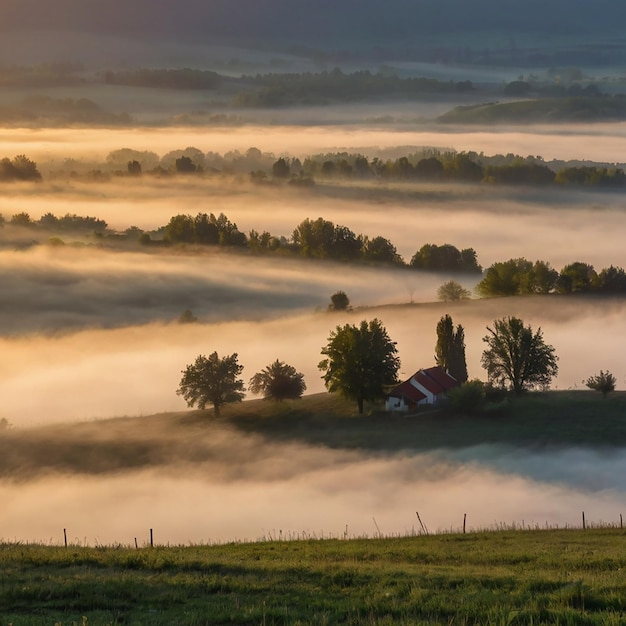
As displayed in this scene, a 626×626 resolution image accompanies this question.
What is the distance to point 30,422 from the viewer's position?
3162 inches

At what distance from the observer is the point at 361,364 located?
73.0 metres

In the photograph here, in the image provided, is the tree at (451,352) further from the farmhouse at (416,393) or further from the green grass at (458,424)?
the green grass at (458,424)

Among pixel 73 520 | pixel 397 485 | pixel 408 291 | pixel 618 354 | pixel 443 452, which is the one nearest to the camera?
pixel 73 520


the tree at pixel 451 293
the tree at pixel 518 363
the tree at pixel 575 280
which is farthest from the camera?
the tree at pixel 451 293

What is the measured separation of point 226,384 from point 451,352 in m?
14.7

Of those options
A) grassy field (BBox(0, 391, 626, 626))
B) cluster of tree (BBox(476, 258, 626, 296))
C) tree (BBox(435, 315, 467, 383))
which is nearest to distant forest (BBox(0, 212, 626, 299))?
cluster of tree (BBox(476, 258, 626, 296))

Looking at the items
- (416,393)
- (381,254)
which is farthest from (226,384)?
(381,254)

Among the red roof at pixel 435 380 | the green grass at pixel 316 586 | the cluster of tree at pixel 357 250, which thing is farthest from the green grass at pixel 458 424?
the cluster of tree at pixel 357 250

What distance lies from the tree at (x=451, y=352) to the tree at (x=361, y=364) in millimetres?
4618

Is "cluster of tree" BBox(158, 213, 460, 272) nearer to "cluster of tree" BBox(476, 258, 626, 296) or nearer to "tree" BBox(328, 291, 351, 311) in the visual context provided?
"tree" BBox(328, 291, 351, 311)

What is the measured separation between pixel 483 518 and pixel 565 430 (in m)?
16.8

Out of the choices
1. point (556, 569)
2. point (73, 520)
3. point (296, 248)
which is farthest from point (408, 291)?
point (556, 569)

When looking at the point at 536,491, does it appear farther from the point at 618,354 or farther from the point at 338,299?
the point at 338,299

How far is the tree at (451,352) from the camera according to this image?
255 feet
